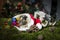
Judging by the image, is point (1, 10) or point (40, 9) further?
point (40, 9)

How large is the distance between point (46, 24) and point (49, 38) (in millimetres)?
446

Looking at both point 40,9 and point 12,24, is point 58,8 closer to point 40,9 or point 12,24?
point 40,9

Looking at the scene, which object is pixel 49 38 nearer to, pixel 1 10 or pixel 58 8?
pixel 1 10

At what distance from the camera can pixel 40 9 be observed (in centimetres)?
329

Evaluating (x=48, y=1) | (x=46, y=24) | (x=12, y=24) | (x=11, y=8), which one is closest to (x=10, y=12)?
(x=11, y=8)

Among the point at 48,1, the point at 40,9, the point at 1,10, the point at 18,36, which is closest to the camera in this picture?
the point at 18,36

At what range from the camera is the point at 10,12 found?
10.1 ft

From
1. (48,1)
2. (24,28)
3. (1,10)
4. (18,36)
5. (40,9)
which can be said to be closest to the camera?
(18,36)

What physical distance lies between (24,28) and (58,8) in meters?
0.95

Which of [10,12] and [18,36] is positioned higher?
[10,12]

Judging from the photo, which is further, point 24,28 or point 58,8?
point 58,8

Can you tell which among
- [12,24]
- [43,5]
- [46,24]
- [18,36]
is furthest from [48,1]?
[18,36]

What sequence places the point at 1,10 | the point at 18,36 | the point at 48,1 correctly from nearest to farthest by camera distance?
the point at 18,36 < the point at 1,10 < the point at 48,1

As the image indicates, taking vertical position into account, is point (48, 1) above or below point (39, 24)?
above
